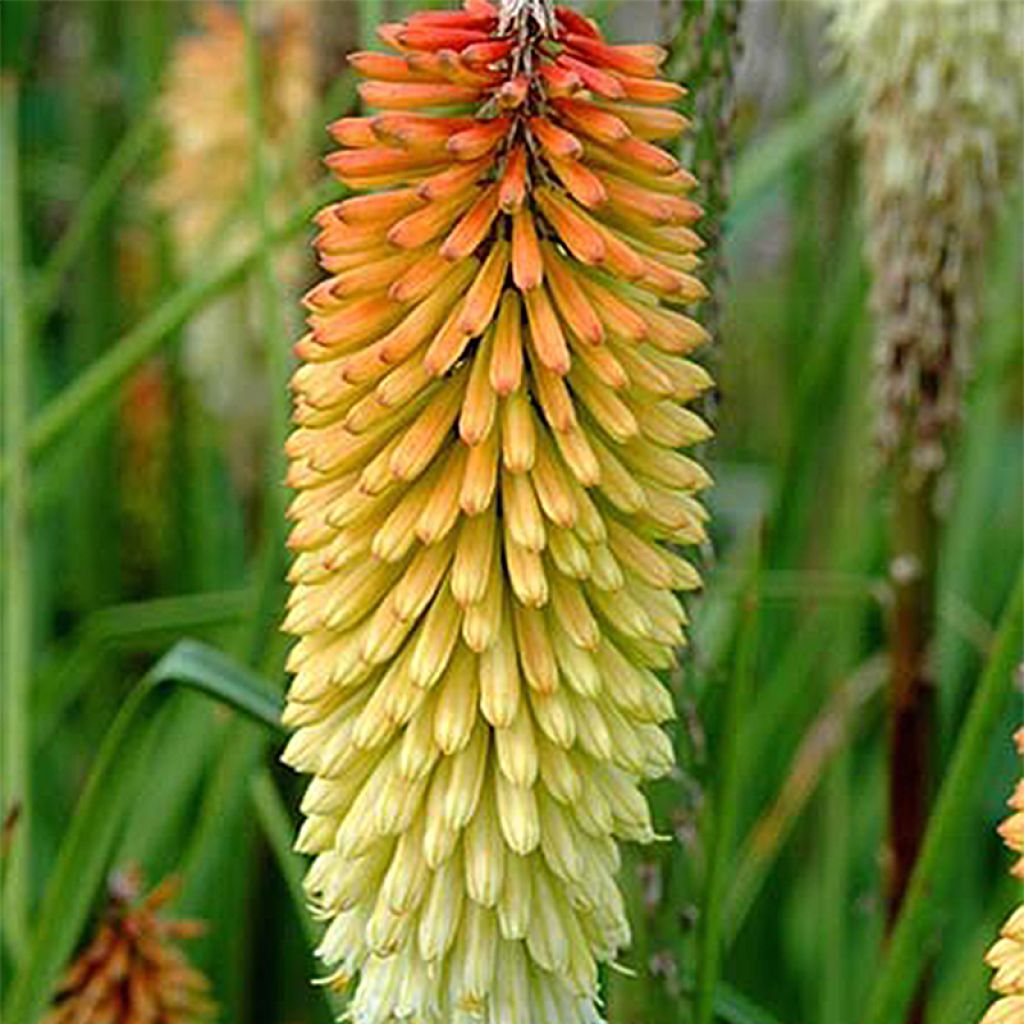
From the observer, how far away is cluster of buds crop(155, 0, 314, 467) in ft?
11.3

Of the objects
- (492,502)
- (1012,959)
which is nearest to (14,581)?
(492,502)

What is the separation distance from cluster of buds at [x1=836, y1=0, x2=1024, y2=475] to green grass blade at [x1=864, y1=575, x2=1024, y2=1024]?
0.98 meters

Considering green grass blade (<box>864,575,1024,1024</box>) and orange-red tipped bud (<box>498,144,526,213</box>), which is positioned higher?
orange-red tipped bud (<box>498,144,526,213</box>)

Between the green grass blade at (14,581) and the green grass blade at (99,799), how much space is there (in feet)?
0.24

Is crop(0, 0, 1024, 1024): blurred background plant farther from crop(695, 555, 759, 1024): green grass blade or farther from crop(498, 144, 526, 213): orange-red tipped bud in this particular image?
crop(498, 144, 526, 213): orange-red tipped bud

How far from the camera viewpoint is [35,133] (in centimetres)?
454

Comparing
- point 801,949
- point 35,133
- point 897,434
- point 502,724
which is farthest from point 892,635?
point 35,133

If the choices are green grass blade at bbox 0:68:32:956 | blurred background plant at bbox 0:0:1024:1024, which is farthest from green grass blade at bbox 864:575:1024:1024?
green grass blade at bbox 0:68:32:956

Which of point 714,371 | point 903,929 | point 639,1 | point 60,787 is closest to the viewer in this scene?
point 903,929

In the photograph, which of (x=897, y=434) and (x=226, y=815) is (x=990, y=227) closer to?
(x=897, y=434)

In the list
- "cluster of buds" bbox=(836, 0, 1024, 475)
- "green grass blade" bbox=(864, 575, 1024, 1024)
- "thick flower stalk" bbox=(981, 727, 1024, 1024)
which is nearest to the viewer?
"thick flower stalk" bbox=(981, 727, 1024, 1024)

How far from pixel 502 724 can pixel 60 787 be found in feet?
6.87

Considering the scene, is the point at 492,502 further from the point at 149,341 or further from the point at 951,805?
the point at 149,341

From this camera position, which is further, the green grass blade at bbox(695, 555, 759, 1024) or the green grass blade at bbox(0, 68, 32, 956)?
the green grass blade at bbox(0, 68, 32, 956)
